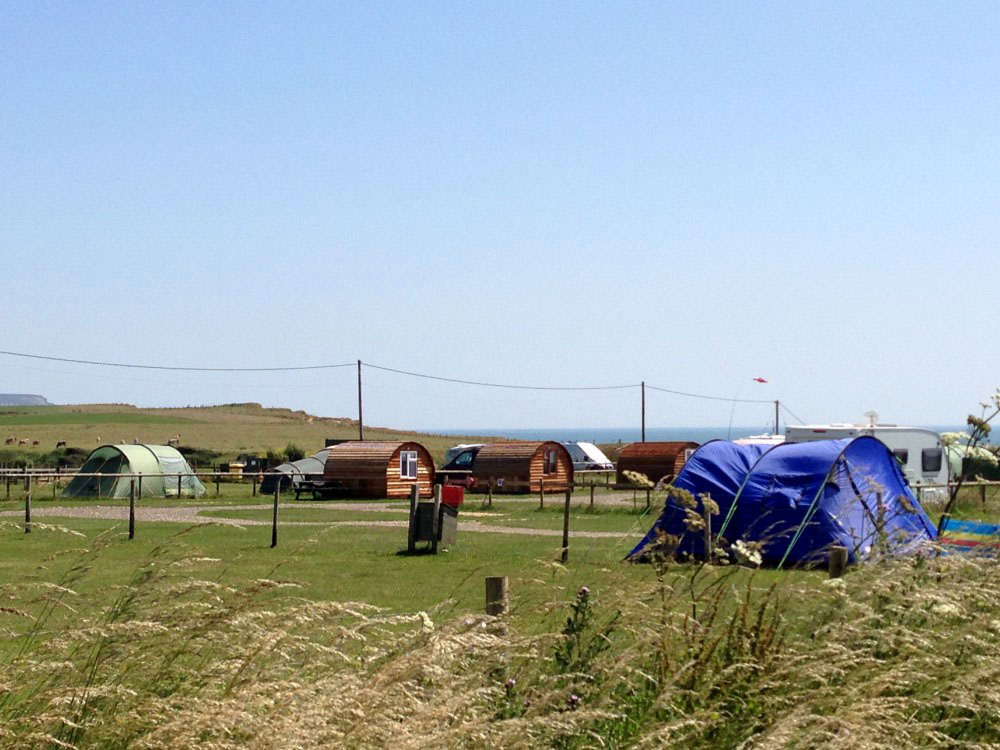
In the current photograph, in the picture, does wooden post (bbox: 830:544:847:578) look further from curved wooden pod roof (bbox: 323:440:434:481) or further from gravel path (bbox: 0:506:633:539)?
curved wooden pod roof (bbox: 323:440:434:481)

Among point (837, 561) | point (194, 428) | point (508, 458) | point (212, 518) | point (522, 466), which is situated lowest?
point (212, 518)

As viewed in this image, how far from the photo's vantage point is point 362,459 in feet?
134

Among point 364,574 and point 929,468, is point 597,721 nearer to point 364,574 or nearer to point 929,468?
point 364,574

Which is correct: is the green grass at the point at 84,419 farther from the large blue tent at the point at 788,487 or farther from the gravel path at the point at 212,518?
the large blue tent at the point at 788,487

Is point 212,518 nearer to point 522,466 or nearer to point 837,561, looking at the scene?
point 522,466

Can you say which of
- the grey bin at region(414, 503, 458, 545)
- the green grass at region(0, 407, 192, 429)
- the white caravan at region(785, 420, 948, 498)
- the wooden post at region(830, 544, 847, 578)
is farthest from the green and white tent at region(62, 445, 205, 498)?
the green grass at region(0, 407, 192, 429)

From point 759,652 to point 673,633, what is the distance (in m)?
0.38

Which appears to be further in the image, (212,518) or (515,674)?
(212,518)

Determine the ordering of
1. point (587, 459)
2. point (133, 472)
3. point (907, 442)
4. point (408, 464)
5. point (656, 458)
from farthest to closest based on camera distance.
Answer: point (587, 459)
point (656, 458)
point (408, 464)
point (133, 472)
point (907, 442)

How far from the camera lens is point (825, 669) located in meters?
4.79

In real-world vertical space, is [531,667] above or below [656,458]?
below

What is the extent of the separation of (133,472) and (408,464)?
8.54m

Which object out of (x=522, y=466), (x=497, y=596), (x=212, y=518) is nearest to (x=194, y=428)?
(x=522, y=466)

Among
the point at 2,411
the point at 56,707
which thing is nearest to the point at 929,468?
the point at 56,707
